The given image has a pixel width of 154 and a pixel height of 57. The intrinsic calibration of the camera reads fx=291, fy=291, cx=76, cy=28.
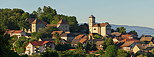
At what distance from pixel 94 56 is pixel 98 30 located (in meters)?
32.3

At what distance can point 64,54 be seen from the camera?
184ft

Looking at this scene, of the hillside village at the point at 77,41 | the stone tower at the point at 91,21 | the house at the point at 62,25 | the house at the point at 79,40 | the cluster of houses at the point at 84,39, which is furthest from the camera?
the stone tower at the point at 91,21

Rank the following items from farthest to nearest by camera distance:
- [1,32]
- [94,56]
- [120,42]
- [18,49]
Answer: [120,42]
[18,49]
[94,56]
[1,32]

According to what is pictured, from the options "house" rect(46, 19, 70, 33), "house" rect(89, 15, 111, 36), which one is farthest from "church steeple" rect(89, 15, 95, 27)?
"house" rect(46, 19, 70, 33)

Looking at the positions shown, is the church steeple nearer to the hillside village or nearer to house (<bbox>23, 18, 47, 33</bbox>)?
the hillside village

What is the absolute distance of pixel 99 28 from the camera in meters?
85.6

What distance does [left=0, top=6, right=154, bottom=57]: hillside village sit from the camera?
194 ft

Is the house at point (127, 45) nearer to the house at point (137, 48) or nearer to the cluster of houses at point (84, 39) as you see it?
the cluster of houses at point (84, 39)

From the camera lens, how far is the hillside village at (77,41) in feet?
194

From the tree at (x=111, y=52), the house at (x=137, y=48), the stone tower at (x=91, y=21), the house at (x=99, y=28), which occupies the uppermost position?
the stone tower at (x=91, y=21)

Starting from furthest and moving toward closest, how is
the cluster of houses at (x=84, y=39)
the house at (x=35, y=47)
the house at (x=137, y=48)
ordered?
the house at (x=137, y=48) → the cluster of houses at (x=84, y=39) → the house at (x=35, y=47)

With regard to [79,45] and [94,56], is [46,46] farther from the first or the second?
[94,56]

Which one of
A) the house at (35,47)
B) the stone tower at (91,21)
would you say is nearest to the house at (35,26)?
the stone tower at (91,21)

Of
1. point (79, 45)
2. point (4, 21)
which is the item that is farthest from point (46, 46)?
point (4, 21)
